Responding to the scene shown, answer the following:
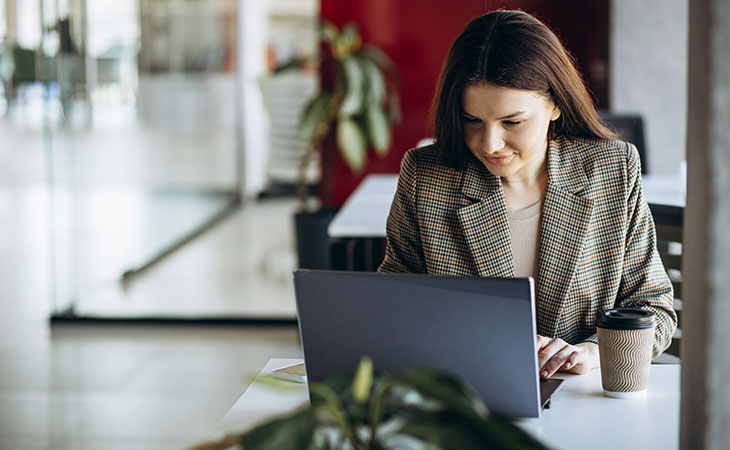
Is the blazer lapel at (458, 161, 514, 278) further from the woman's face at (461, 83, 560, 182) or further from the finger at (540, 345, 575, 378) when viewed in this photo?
the finger at (540, 345, 575, 378)

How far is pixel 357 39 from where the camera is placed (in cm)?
562

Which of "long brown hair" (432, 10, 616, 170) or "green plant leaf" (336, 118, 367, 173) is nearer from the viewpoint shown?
"long brown hair" (432, 10, 616, 170)

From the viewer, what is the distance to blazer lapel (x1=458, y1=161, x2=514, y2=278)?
6.01 ft

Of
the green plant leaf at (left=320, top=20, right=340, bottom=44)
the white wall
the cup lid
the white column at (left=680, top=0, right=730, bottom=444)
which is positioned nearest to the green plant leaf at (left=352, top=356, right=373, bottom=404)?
the white column at (left=680, top=0, right=730, bottom=444)

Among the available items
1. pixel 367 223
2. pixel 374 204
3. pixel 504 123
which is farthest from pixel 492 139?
pixel 374 204

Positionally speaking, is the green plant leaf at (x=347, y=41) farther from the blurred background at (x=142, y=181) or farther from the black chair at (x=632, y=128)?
the black chair at (x=632, y=128)

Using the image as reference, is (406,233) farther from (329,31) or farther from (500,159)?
(329,31)

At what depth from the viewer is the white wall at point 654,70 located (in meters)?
5.00

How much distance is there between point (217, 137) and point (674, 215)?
20.5 feet

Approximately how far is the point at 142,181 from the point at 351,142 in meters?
1.68

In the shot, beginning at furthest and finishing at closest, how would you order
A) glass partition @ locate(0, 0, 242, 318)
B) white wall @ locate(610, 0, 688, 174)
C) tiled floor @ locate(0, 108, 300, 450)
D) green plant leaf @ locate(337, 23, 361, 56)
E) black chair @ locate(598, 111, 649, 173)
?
green plant leaf @ locate(337, 23, 361, 56), white wall @ locate(610, 0, 688, 174), glass partition @ locate(0, 0, 242, 318), black chair @ locate(598, 111, 649, 173), tiled floor @ locate(0, 108, 300, 450)

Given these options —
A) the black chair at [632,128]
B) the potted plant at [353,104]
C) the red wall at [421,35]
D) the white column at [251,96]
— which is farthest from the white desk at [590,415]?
the white column at [251,96]

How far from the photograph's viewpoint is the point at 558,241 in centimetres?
181

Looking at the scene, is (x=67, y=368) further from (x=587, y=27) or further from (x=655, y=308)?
(x=587, y=27)
